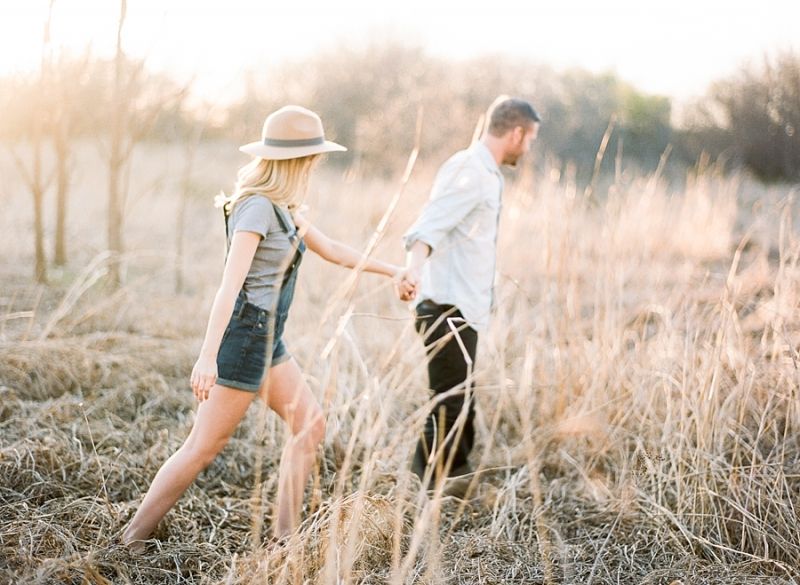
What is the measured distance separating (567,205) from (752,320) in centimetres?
211

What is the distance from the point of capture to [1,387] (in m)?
3.12

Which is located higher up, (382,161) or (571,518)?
(382,161)

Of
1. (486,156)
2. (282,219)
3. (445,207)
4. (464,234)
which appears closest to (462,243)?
(464,234)

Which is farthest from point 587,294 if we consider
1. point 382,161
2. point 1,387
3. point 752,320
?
point 382,161

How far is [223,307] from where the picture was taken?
1.92 metres

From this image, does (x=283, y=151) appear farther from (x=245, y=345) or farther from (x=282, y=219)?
(x=245, y=345)

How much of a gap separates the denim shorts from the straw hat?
0.44 metres

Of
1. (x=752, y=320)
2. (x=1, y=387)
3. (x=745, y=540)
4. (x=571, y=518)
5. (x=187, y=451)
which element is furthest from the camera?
(x=752, y=320)

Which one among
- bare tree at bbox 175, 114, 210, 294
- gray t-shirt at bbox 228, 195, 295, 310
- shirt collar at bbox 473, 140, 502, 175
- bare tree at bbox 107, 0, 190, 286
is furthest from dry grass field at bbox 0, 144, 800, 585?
bare tree at bbox 175, 114, 210, 294

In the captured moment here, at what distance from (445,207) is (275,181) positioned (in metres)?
0.86

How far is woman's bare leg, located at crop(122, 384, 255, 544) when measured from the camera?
6.78 feet

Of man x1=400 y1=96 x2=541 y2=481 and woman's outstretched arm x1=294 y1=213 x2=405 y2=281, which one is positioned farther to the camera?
man x1=400 y1=96 x2=541 y2=481

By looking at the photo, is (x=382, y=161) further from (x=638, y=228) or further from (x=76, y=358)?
(x=76, y=358)

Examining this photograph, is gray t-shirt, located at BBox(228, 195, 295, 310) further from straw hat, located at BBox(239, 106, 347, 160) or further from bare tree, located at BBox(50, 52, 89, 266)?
bare tree, located at BBox(50, 52, 89, 266)
